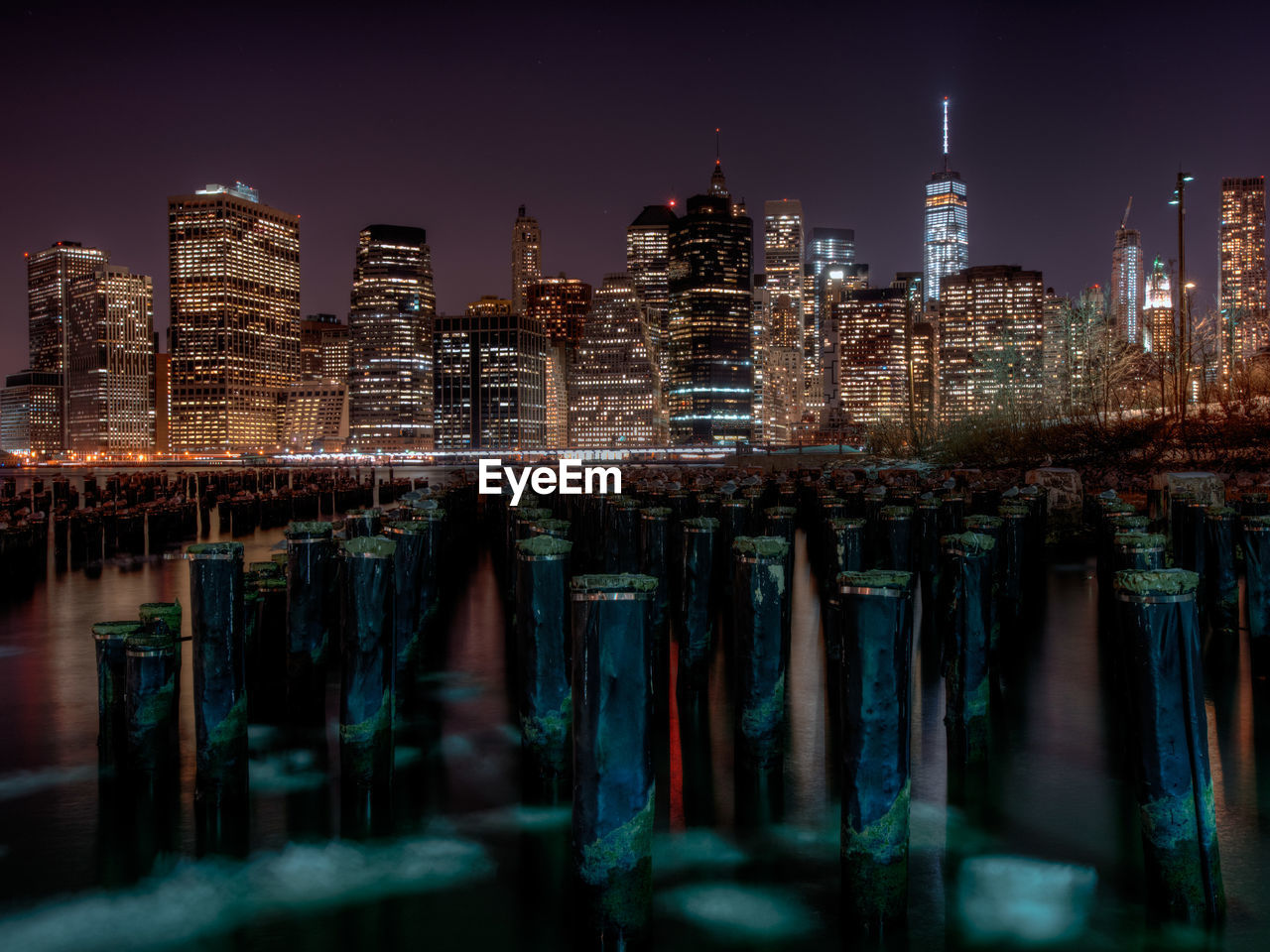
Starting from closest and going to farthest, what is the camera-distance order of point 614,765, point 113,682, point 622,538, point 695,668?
1. point 614,765
2. point 113,682
3. point 695,668
4. point 622,538

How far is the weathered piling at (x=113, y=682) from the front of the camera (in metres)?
8.38

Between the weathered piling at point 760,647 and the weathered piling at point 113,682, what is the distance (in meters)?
5.41

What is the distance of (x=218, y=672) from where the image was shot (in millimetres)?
7926

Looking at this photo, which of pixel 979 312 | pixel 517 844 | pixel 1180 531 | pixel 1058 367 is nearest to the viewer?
pixel 517 844

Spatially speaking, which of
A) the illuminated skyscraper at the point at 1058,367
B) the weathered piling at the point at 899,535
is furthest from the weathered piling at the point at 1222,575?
the illuminated skyscraper at the point at 1058,367

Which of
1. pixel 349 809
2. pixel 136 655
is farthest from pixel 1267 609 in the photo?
pixel 136 655

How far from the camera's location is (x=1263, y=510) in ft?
47.1

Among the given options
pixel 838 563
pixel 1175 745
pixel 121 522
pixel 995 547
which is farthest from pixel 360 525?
pixel 121 522

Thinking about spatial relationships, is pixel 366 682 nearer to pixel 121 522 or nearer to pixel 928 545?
pixel 928 545

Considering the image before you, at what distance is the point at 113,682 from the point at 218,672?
1.32m

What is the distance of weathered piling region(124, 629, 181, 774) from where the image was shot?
26.0ft

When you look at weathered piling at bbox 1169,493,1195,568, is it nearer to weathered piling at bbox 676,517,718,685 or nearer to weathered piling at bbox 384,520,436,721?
weathered piling at bbox 676,517,718,685

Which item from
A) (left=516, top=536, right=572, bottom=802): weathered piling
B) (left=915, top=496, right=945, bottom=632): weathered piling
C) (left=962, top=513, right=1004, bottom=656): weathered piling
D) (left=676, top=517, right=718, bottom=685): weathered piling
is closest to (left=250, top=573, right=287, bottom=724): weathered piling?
(left=516, top=536, right=572, bottom=802): weathered piling

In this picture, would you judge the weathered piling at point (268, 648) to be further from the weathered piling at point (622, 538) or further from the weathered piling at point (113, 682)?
the weathered piling at point (622, 538)
